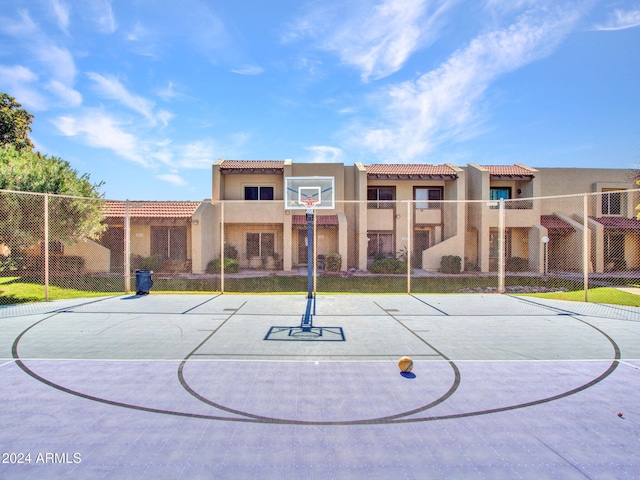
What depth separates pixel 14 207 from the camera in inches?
503

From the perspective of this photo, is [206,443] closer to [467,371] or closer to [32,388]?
[32,388]

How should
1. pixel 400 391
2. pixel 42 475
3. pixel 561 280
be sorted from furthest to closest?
pixel 561 280 < pixel 400 391 < pixel 42 475

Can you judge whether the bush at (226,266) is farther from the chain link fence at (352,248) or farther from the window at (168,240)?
the window at (168,240)

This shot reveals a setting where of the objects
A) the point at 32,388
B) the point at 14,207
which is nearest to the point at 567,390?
the point at 32,388

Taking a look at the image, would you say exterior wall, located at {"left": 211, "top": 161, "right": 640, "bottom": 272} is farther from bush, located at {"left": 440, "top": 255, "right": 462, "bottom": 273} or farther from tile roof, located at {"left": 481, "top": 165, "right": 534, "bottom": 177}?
tile roof, located at {"left": 481, "top": 165, "right": 534, "bottom": 177}

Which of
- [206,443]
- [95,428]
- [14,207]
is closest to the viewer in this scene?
[206,443]

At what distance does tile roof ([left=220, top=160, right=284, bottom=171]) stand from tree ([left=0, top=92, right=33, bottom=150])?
11.6 m

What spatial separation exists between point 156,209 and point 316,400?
1996 centimetres

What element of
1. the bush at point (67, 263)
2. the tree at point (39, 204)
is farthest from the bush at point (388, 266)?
the bush at point (67, 263)

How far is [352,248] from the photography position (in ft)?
79.6

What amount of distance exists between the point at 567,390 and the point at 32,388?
725 cm

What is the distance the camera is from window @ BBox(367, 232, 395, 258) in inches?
952

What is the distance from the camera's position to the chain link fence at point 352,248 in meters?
17.8

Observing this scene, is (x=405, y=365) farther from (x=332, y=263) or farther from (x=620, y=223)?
(x=620, y=223)
